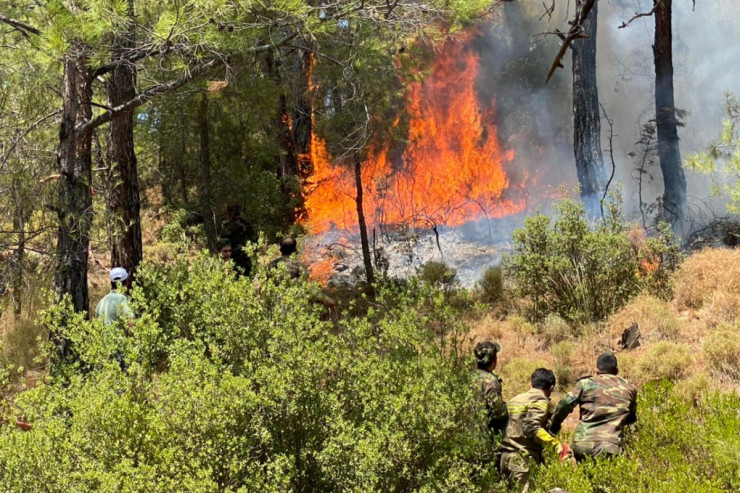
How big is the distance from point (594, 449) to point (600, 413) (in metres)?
0.27

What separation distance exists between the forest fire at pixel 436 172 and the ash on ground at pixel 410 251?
14.4 inches

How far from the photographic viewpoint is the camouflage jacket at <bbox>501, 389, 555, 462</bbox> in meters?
5.10

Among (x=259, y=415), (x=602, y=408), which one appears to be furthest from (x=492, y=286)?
(x=259, y=415)

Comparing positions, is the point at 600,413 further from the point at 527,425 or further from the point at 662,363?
the point at 662,363

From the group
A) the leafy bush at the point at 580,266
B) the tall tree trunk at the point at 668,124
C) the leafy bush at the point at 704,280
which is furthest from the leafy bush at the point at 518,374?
the tall tree trunk at the point at 668,124

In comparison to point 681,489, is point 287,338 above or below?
above

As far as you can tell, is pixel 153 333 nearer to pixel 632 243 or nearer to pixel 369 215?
pixel 632 243

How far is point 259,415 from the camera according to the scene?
→ 172 inches

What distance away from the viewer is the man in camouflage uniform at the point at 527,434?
502 centimetres

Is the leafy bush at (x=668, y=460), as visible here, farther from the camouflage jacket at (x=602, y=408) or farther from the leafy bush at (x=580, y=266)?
the leafy bush at (x=580, y=266)

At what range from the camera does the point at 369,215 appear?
16094 millimetres

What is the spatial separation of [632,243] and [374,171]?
282 inches

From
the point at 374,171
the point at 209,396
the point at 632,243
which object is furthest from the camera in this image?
the point at 374,171

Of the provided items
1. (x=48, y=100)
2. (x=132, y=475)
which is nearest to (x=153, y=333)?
(x=132, y=475)
